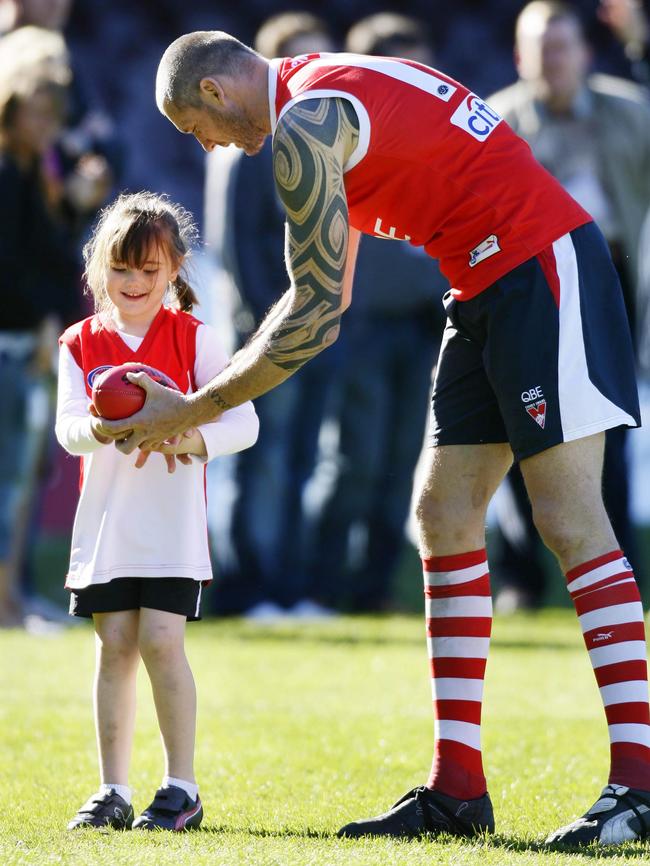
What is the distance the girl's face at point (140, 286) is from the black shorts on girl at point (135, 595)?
674 mm

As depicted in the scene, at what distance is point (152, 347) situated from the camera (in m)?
4.33

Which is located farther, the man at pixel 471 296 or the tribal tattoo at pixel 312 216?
the man at pixel 471 296

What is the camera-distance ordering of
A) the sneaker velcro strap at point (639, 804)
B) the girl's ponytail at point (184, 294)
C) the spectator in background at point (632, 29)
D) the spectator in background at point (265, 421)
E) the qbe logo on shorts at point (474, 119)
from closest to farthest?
the sneaker velcro strap at point (639, 804)
the qbe logo on shorts at point (474, 119)
the girl's ponytail at point (184, 294)
the spectator in background at point (632, 29)
the spectator in background at point (265, 421)

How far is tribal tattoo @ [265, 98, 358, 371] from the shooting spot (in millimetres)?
3826

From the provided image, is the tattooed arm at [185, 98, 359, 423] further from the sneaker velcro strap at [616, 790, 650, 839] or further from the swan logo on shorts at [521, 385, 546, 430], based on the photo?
the sneaker velcro strap at [616, 790, 650, 839]

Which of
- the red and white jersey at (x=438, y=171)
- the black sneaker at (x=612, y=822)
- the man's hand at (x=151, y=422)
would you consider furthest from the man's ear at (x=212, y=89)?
the black sneaker at (x=612, y=822)

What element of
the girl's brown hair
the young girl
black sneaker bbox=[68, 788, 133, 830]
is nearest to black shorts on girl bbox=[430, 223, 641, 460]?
the young girl

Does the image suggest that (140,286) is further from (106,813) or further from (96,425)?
(106,813)

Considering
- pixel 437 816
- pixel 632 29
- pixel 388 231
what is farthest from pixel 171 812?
pixel 632 29

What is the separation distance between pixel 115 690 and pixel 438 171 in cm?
155

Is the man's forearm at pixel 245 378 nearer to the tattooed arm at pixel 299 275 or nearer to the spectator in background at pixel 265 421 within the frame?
the tattooed arm at pixel 299 275

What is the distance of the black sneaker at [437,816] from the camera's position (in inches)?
159

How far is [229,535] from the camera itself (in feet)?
29.2

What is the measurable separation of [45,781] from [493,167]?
2137 millimetres
